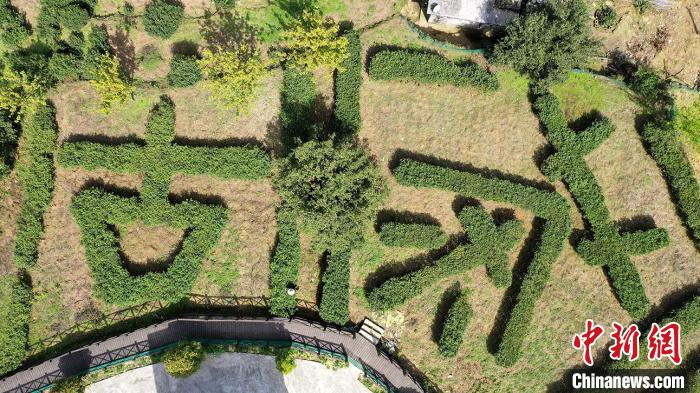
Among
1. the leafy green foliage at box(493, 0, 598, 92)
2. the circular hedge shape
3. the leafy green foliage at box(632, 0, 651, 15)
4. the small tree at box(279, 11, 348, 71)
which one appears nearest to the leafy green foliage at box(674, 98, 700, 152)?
the leafy green foliage at box(632, 0, 651, 15)

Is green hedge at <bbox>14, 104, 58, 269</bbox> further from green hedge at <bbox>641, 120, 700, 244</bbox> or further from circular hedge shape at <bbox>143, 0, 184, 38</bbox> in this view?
green hedge at <bbox>641, 120, 700, 244</bbox>

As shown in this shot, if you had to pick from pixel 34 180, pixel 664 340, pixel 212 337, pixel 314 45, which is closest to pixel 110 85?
pixel 34 180

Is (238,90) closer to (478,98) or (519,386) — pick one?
(478,98)

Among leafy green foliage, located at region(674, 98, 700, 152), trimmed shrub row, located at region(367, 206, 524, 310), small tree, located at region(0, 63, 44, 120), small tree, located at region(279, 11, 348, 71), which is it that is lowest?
trimmed shrub row, located at region(367, 206, 524, 310)

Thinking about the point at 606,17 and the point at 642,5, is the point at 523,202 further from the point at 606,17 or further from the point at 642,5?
the point at 642,5

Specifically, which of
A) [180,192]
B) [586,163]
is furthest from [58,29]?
[586,163]

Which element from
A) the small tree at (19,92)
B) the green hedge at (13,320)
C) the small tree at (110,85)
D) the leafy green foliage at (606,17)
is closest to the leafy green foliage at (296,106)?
the small tree at (110,85)

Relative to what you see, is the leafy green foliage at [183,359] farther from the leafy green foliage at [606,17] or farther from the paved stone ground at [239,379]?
the leafy green foliage at [606,17]
